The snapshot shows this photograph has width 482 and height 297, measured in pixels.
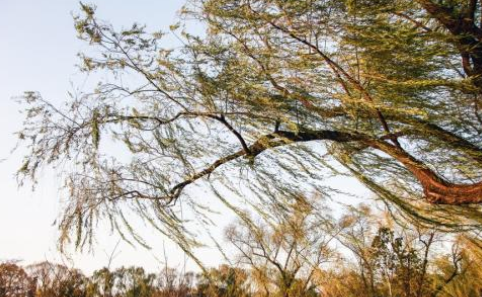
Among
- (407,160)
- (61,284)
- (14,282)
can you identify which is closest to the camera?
(407,160)

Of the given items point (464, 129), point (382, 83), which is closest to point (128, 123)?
point (382, 83)

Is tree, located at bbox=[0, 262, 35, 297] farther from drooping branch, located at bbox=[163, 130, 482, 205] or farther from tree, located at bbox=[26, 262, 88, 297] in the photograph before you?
drooping branch, located at bbox=[163, 130, 482, 205]

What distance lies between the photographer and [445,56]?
3.17 metres

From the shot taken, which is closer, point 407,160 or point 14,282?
point 407,160

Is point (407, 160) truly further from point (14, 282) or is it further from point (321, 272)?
point (14, 282)

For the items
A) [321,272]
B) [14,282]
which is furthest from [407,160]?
[14,282]

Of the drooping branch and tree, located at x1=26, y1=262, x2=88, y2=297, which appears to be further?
tree, located at x1=26, y1=262, x2=88, y2=297

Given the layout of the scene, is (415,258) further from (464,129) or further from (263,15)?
(263,15)

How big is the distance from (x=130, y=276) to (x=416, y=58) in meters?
11.9

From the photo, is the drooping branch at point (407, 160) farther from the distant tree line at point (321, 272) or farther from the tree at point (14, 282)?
the tree at point (14, 282)

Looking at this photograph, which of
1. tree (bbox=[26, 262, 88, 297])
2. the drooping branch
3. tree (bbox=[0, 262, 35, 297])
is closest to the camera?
the drooping branch

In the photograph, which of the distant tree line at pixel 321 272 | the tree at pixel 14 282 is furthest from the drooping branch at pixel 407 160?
the tree at pixel 14 282

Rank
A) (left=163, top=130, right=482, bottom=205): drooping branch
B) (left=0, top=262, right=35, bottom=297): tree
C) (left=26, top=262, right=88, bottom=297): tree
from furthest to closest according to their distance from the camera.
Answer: (left=0, top=262, right=35, bottom=297): tree < (left=26, top=262, right=88, bottom=297): tree < (left=163, top=130, right=482, bottom=205): drooping branch

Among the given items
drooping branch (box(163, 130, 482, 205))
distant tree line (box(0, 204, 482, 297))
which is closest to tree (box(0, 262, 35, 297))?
distant tree line (box(0, 204, 482, 297))
